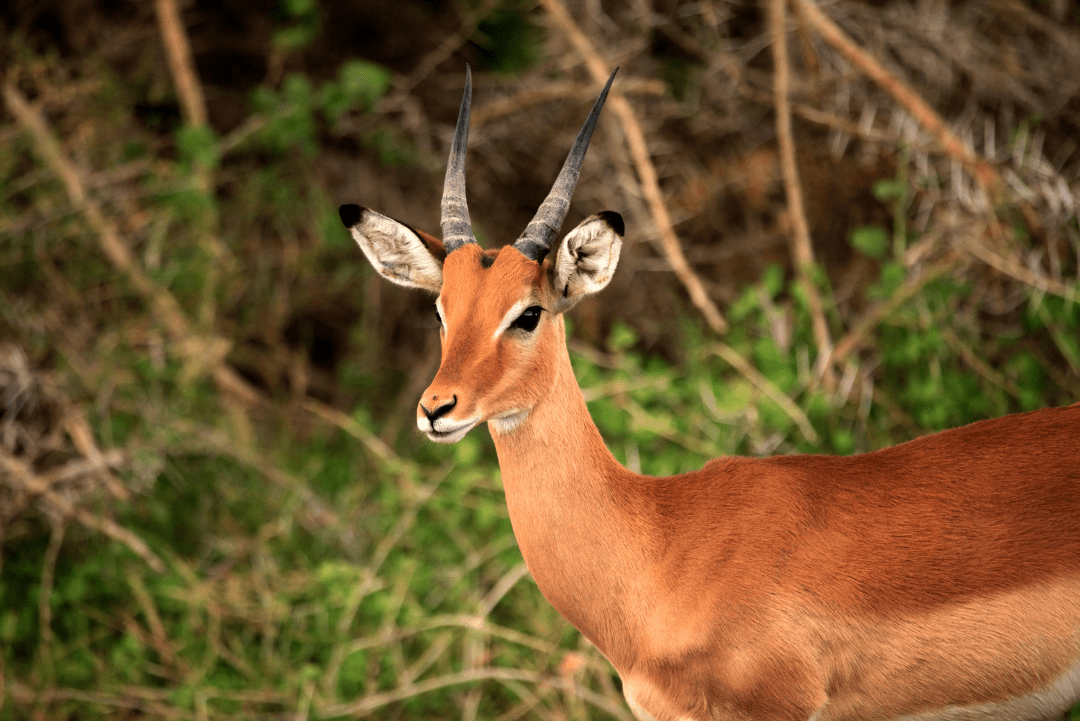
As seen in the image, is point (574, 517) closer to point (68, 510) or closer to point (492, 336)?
point (492, 336)

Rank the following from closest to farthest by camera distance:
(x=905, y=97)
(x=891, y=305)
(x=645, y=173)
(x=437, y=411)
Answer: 1. (x=437, y=411)
2. (x=891, y=305)
3. (x=905, y=97)
4. (x=645, y=173)

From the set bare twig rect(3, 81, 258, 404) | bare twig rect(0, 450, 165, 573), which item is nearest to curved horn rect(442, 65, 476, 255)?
bare twig rect(0, 450, 165, 573)

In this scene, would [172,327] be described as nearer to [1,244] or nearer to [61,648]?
[1,244]

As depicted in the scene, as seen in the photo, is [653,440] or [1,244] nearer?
[653,440]

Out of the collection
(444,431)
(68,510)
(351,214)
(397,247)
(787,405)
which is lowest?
(68,510)

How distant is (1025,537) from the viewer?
7.52 feet

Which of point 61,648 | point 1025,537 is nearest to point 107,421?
point 61,648

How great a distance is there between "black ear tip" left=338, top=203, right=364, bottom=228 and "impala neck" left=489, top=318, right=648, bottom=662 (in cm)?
74

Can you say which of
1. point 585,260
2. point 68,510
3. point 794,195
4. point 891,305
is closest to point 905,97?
point 794,195

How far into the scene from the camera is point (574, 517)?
2574 millimetres

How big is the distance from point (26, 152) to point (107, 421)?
2.40 meters

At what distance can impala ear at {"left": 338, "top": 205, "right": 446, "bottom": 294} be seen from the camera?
8.78ft

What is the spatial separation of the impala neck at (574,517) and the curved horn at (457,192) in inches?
17.9

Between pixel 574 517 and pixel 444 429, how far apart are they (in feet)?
1.73
